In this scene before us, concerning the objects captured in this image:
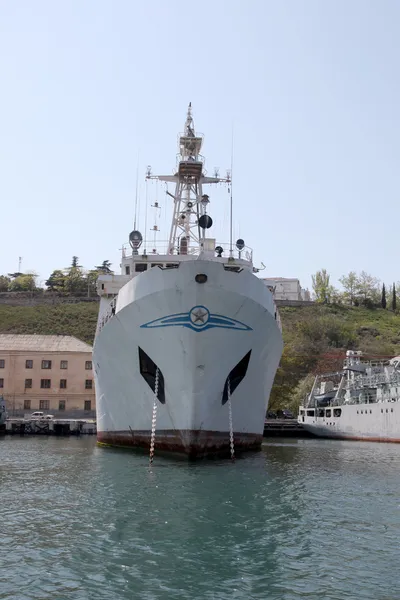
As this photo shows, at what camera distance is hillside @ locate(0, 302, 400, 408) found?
72188 mm

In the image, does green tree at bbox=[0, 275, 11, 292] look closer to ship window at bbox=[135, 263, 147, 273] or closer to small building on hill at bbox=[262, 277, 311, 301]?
small building on hill at bbox=[262, 277, 311, 301]

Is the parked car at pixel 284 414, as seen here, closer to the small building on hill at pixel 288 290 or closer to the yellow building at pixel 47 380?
the yellow building at pixel 47 380

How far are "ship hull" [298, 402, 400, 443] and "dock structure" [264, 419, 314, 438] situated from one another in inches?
34.3

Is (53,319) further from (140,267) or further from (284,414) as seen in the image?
(140,267)

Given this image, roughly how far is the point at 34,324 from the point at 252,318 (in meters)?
71.0

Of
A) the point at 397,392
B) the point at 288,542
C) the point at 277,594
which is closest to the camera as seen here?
the point at 277,594

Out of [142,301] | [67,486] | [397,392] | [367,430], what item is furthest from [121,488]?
[367,430]

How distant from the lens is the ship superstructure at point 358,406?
4428cm

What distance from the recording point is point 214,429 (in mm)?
21453

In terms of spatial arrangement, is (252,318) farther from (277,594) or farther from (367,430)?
(367,430)

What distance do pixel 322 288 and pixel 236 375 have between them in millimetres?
103175

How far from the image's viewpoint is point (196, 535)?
37.4 feet

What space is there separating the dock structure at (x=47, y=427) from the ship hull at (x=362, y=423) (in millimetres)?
20981

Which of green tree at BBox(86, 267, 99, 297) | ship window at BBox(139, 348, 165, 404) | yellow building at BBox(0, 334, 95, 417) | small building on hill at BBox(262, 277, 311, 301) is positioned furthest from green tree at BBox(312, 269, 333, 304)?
ship window at BBox(139, 348, 165, 404)
